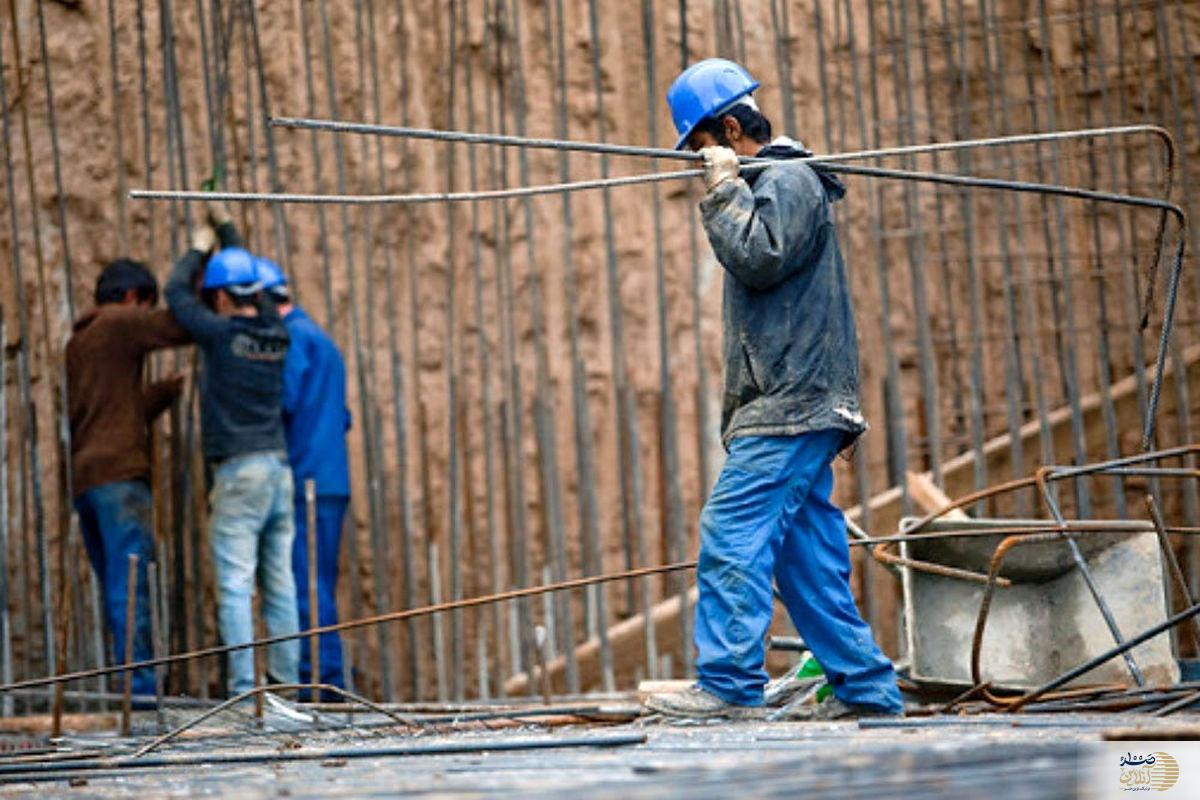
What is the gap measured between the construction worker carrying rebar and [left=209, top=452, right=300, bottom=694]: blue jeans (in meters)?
3.12

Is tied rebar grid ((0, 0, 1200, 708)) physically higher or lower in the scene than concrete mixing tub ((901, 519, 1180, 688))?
higher

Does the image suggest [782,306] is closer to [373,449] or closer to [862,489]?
[862,489]

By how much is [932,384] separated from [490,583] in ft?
7.22

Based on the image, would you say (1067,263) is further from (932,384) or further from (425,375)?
(425,375)


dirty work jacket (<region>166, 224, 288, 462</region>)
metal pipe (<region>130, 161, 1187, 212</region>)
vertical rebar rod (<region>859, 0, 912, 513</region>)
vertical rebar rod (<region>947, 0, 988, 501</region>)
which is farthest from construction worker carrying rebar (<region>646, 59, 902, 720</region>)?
dirty work jacket (<region>166, 224, 288, 462</region>)

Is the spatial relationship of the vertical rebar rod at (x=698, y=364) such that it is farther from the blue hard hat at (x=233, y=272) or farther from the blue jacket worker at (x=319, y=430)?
the blue hard hat at (x=233, y=272)

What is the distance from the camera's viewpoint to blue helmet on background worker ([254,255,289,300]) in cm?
915

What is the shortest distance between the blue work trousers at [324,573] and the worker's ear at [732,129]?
11.5 feet

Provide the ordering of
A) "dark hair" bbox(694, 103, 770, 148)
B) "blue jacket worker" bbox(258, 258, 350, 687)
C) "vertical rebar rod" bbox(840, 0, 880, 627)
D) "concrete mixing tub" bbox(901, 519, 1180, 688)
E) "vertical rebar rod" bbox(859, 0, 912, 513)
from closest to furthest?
"dark hair" bbox(694, 103, 770, 148) < "concrete mixing tub" bbox(901, 519, 1180, 688) < "vertical rebar rod" bbox(840, 0, 880, 627) < "vertical rebar rod" bbox(859, 0, 912, 513) < "blue jacket worker" bbox(258, 258, 350, 687)

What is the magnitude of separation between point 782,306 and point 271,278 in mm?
3471

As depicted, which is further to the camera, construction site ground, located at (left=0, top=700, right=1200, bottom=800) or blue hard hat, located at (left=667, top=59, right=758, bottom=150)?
blue hard hat, located at (left=667, top=59, right=758, bottom=150)

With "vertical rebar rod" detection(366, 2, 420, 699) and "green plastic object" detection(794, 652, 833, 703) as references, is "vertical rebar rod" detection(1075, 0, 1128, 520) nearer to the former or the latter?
"green plastic object" detection(794, 652, 833, 703)

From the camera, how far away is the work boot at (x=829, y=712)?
20.1 ft

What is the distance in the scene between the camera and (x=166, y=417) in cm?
1014
